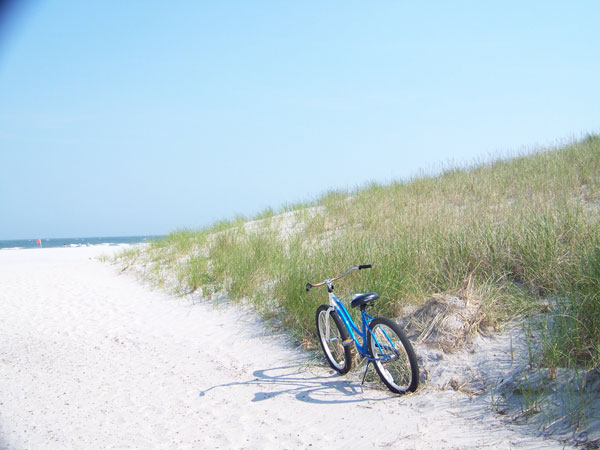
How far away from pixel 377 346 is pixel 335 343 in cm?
112

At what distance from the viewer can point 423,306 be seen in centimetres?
514

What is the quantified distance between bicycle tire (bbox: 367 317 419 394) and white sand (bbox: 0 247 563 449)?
0.15 meters

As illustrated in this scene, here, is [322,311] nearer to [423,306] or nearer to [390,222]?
[423,306]

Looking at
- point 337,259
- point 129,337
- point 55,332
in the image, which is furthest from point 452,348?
point 55,332

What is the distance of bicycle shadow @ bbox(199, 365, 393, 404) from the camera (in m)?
4.08

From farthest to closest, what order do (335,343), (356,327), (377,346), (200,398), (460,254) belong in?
(460,254)
(335,343)
(356,327)
(200,398)
(377,346)

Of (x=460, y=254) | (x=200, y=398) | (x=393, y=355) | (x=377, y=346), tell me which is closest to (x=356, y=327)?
(x=377, y=346)

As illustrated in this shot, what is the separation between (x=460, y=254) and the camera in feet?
19.7

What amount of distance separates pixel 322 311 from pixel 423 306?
122cm

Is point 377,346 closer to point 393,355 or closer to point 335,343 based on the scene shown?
point 393,355

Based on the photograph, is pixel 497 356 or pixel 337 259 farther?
pixel 337 259

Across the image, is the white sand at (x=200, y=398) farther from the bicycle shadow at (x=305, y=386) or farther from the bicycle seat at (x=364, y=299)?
the bicycle seat at (x=364, y=299)

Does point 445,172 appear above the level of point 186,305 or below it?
above

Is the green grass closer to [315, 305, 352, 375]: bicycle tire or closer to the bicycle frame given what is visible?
[315, 305, 352, 375]: bicycle tire
